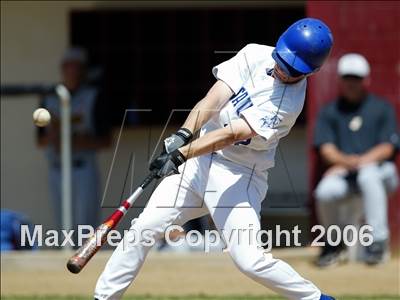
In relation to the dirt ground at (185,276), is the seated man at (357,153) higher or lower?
higher

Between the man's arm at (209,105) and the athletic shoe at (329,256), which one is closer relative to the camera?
the man's arm at (209,105)

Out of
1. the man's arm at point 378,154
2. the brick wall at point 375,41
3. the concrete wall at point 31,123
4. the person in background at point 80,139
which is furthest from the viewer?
the concrete wall at point 31,123

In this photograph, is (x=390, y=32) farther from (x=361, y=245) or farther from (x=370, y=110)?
(x=361, y=245)

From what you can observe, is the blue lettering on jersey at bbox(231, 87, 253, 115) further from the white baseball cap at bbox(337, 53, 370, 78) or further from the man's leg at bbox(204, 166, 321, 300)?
the white baseball cap at bbox(337, 53, 370, 78)

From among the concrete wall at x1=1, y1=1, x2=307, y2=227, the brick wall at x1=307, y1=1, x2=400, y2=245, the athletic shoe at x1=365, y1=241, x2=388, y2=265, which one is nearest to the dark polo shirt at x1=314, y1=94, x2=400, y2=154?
the brick wall at x1=307, y1=1, x2=400, y2=245

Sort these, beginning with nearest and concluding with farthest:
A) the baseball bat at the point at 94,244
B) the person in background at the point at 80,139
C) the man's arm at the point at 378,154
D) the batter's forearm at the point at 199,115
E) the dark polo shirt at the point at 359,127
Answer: the baseball bat at the point at 94,244
the batter's forearm at the point at 199,115
the man's arm at the point at 378,154
the dark polo shirt at the point at 359,127
the person in background at the point at 80,139

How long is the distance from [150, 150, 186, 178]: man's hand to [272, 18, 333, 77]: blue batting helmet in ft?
2.60

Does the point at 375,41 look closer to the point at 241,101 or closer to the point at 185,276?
the point at 185,276

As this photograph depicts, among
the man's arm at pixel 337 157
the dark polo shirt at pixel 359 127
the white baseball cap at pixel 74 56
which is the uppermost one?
the white baseball cap at pixel 74 56

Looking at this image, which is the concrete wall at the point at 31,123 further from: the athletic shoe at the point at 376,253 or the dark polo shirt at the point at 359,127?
the athletic shoe at the point at 376,253

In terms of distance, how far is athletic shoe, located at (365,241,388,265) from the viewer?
10.4 metres

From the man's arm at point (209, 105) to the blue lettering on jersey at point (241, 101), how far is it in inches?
1.8

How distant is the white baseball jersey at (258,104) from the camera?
6723mm

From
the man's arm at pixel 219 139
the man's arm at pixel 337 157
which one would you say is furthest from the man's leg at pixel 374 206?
the man's arm at pixel 219 139
